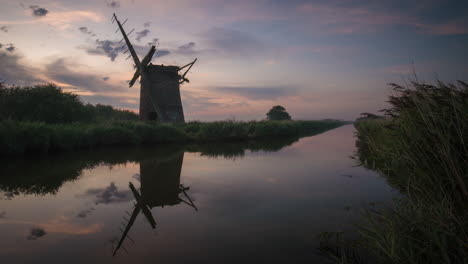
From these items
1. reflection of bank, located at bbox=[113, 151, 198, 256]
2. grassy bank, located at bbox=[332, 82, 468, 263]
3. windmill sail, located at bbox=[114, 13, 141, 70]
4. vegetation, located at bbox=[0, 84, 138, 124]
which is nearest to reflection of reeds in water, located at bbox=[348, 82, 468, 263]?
grassy bank, located at bbox=[332, 82, 468, 263]

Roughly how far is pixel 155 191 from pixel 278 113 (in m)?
58.2

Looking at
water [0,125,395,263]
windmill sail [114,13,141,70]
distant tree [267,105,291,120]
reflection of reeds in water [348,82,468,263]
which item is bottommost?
water [0,125,395,263]

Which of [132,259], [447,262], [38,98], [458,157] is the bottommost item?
[132,259]

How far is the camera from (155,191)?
533 centimetres

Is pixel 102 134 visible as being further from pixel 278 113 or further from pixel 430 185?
pixel 278 113

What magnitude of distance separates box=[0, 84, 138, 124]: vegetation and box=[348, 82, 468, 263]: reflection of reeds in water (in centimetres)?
1765

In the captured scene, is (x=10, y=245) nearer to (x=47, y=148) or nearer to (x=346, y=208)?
(x=346, y=208)

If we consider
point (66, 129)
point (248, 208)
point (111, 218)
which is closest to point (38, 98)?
point (66, 129)

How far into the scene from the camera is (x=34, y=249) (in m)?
2.89

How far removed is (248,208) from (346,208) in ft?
5.87

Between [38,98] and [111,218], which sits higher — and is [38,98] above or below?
above

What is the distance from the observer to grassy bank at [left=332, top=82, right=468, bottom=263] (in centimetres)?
189

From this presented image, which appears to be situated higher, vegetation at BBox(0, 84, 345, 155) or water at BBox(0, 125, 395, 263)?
vegetation at BBox(0, 84, 345, 155)

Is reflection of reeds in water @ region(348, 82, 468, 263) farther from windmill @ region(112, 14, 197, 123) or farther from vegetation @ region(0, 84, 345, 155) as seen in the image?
windmill @ region(112, 14, 197, 123)
